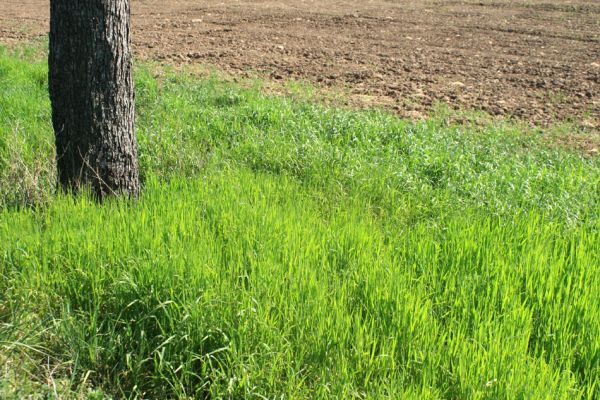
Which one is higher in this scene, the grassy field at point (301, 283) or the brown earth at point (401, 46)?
the brown earth at point (401, 46)

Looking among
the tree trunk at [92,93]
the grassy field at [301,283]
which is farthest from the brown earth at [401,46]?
the tree trunk at [92,93]

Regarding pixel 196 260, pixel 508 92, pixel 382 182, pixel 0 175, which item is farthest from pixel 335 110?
pixel 196 260

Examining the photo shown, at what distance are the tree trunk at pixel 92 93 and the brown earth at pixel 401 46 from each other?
13.5 feet

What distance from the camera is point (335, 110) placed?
7117 mm

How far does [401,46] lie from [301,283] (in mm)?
9211

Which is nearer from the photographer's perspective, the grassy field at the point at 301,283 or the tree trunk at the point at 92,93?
the grassy field at the point at 301,283

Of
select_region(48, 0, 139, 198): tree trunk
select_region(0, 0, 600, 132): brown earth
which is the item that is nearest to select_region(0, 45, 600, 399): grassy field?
select_region(48, 0, 139, 198): tree trunk

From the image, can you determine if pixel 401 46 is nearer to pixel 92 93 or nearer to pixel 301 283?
pixel 92 93

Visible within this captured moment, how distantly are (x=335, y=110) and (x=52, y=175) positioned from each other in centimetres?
328

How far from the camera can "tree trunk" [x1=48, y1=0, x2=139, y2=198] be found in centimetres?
421

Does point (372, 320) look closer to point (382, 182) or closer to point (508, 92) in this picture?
point (382, 182)

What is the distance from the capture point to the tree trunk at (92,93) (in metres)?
4.21

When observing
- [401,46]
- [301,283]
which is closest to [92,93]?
[301,283]

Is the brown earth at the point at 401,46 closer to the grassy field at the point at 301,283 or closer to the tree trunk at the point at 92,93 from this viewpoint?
Result: the grassy field at the point at 301,283
